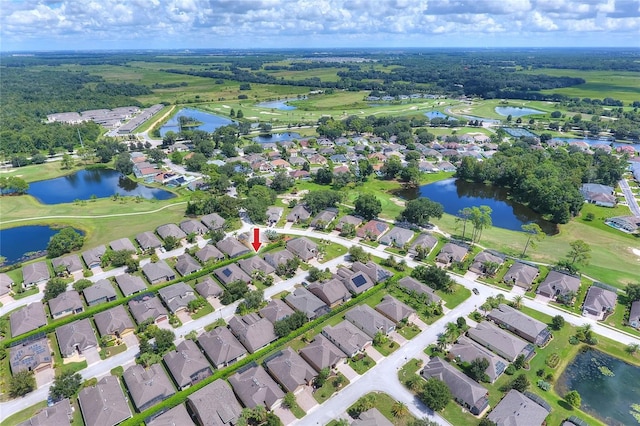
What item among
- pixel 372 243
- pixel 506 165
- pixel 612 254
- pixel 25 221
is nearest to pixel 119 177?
pixel 25 221

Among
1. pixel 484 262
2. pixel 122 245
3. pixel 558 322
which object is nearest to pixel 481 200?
pixel 484 262

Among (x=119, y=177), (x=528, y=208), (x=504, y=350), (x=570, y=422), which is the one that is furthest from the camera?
(x=119, y=177)

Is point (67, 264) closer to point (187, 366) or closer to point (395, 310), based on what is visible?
point (187, 366)

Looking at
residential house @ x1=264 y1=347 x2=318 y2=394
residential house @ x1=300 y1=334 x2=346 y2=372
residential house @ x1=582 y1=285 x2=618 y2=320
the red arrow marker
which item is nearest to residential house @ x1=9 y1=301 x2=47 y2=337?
residential house @ x1=264 y1=347 x2=318 y2=394

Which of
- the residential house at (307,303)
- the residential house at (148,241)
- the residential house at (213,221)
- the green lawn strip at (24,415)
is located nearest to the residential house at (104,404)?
the green lawn strip at (24,415)

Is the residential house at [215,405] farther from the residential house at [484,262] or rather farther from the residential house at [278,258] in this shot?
the residential house at [484,262]

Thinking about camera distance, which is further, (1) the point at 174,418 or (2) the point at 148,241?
(2) the point at 148,241

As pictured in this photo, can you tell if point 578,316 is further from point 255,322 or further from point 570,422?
point 255,322
